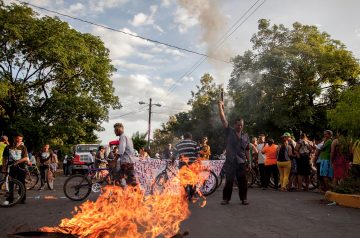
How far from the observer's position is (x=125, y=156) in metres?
9.34

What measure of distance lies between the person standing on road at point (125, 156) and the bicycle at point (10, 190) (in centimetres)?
264

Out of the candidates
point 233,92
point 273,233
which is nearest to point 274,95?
point 233,92

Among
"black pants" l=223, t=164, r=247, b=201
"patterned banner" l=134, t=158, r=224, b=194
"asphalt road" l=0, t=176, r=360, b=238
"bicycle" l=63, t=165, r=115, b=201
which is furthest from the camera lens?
"patterned banner" l=134, t=158, r=224, b=194

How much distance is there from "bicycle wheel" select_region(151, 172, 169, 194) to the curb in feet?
14.4

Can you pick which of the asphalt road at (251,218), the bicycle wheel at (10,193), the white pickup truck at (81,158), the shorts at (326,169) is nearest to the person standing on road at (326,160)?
the shorts at (326,169)

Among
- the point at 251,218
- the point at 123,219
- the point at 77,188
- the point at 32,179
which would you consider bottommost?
the point at 251,218

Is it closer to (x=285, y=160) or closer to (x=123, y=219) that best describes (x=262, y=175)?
(x=285, y=160)

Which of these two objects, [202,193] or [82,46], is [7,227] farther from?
[82,46]

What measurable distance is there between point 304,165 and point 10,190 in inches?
352

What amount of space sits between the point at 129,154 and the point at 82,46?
25897mm

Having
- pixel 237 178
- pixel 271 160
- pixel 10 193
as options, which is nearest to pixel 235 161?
pixel 237 178

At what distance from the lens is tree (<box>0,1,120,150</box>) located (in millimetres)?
30219

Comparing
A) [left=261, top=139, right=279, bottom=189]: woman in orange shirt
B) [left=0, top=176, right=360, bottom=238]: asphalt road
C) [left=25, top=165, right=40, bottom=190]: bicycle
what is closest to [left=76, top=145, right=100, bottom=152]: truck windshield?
[left=25, top=165, right=40, bottom=190]: bicycle

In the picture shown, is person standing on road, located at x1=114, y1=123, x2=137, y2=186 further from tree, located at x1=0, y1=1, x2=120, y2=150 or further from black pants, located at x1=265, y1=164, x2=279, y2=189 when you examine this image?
tree, located at x1=0, y1=1, x2=120, y2=150
